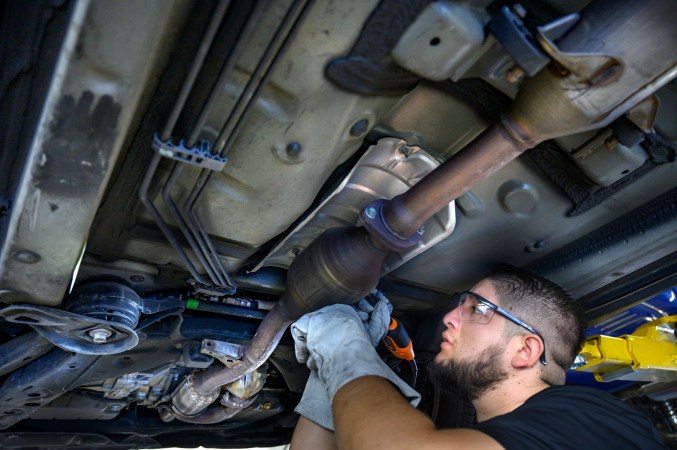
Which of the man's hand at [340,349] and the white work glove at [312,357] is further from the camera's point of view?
the white work glove at [312,357]

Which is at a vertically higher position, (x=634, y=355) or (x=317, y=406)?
(x=634, y=355)

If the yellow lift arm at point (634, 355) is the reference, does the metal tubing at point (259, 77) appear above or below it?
above

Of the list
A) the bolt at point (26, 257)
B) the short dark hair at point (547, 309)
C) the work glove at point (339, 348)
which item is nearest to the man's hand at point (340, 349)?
the work glove at point (339, 348)

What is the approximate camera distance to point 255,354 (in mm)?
1407

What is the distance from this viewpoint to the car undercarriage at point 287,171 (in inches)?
28.6

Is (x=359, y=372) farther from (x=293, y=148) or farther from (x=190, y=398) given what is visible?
(x=190, y=398)

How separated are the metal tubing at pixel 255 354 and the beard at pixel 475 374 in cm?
44

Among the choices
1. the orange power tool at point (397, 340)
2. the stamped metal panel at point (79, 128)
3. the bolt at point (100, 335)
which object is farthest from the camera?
the orange power tool at point (397, 340)

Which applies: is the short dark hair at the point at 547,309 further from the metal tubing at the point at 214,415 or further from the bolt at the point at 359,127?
the metal tubing at the point at 214,415

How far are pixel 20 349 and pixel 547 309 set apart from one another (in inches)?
51.0

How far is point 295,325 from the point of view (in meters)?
1.27

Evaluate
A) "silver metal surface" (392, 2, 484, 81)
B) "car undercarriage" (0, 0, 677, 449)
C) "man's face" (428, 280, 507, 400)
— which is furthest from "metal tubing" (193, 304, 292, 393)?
"silver metal surface" (392, 2, 484, 81)

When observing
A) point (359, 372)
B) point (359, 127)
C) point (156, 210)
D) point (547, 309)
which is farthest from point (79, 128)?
point (547, 309)

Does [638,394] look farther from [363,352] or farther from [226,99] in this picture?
[226,99]
